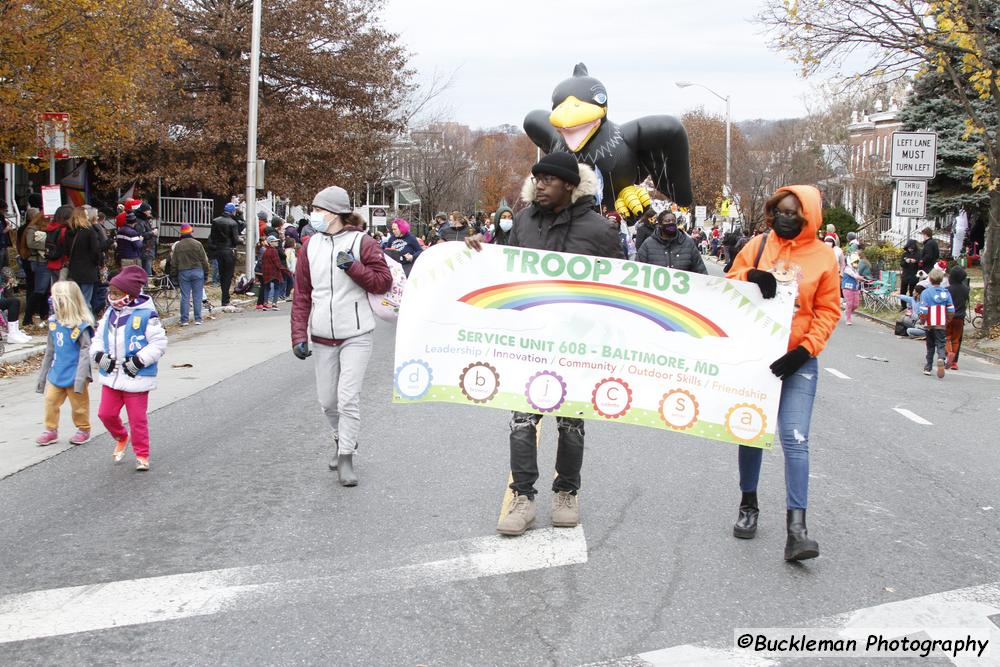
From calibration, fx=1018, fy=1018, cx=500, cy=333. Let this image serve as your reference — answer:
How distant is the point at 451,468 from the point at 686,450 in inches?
76.3

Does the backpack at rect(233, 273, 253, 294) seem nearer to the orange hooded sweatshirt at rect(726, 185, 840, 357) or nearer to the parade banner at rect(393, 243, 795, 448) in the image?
the parade banner at rect(393, 243, 795, 448)

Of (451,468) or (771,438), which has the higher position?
(771,438)

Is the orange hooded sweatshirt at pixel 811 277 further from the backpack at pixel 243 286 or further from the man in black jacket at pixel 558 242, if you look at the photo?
the backpack at pixel 243 286

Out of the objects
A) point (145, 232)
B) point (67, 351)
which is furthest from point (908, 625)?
point (145, 232)

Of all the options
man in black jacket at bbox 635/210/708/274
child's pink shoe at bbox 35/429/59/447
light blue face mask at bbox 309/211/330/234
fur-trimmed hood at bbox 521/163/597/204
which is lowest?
child's pink shoe at bbox 35/429/59/447

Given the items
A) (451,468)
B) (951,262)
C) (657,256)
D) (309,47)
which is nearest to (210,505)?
(451,468)

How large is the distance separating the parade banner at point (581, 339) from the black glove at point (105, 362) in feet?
8.21

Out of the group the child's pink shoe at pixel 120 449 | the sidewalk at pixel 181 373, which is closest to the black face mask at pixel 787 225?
the child's pink shoe at pixel 120 449

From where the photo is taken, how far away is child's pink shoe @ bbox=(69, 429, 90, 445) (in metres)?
7.89

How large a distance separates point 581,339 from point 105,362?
3.41m

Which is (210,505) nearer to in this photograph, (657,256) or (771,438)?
(771,438)

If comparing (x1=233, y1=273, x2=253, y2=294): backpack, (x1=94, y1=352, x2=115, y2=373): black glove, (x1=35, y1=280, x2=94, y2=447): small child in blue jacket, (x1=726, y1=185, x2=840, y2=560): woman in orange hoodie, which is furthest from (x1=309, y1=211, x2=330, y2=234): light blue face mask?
(x1=233, y1=273, x2=253, y2=294): backpack

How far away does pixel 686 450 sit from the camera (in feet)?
25.7

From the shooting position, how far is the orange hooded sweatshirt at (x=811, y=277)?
5.07 metres
